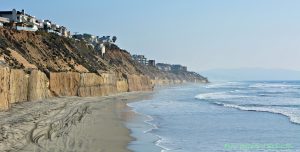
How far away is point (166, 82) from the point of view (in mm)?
178125

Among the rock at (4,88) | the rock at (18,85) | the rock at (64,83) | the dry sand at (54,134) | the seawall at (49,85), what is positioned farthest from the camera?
the rock at (64,83)

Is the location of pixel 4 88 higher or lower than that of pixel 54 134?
higher

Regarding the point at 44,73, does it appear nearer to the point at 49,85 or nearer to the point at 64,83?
the point at 49,85

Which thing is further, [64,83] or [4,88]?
[64,83]

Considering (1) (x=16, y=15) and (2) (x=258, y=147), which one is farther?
(1) (x=16, y=15)

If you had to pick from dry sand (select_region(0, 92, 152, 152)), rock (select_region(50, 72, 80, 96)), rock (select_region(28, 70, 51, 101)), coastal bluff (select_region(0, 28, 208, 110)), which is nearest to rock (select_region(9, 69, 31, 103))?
coastal bluff (select_region(0, 28, 208, 110))

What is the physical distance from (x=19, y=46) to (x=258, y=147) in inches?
1676

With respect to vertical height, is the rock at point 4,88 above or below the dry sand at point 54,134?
above

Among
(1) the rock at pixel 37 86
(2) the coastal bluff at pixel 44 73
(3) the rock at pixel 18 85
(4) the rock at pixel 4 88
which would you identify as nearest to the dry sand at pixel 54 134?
(4) the rock at pixel 4 88

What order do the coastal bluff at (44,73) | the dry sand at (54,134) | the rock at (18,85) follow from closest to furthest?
the dry sand at (54,134) → the rock at (18,85) → the coastal bluff at (44,73)

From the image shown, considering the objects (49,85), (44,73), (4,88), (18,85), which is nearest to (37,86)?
(44,73)

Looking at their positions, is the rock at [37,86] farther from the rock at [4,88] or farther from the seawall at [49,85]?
the rock at [4,88]

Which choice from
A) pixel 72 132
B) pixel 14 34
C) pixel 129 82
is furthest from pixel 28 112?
pixel 129 82

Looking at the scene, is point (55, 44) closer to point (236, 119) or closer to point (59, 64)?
point (59, 64)
